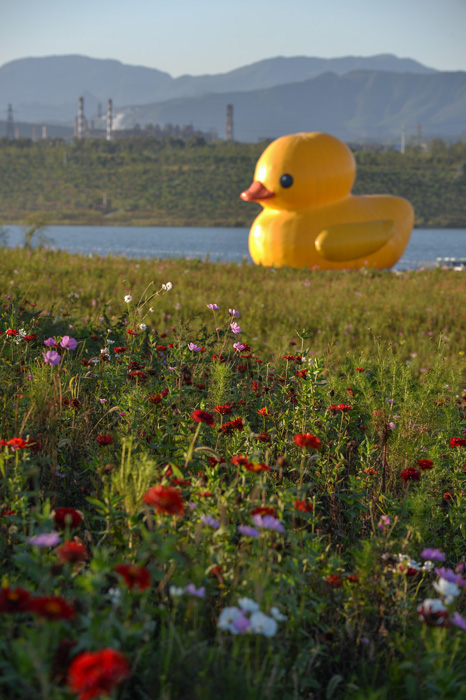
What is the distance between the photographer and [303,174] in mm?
14078

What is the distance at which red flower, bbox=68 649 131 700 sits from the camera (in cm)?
101

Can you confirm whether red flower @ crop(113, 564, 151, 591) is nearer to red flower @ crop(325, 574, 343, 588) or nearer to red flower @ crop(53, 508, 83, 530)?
red flower @ crop(53, 508, 83, 530)

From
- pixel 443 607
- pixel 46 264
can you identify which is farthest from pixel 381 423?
pixel 46 264

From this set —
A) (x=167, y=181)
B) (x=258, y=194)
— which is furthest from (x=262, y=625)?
(x=167, y=181)

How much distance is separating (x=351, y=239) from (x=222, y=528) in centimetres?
1248

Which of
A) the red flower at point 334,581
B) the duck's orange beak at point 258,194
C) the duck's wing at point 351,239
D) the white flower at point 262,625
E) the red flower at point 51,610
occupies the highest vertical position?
the duck's orange beak at point 258,194

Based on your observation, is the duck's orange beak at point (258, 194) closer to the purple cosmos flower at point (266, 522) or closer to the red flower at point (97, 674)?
the purple cosmos flower at point (266, 522)

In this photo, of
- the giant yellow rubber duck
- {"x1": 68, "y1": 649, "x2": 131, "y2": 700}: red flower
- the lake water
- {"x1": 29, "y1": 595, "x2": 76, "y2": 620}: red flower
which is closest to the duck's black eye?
the giant yellow rubber duck

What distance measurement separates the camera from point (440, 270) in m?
14.2

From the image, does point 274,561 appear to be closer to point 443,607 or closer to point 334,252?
point 443,607

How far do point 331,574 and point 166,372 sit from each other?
6.33 ft

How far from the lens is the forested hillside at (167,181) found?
3253 inches

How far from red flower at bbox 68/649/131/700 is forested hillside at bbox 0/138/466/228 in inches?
3017

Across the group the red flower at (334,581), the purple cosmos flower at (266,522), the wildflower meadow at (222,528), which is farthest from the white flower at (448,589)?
the purple cosmos flower at (266,522)
